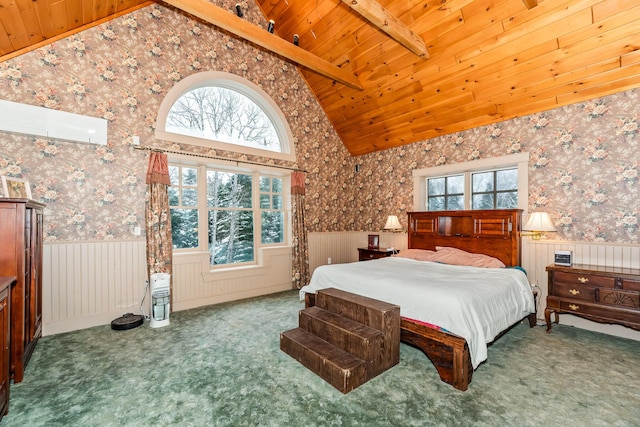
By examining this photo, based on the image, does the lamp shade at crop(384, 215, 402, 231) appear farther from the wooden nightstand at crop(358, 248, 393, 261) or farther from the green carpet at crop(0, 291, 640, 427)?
the green carpet at crop(0, 291, 640, 427)

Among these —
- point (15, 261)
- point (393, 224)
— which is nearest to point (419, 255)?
point (393, 224)

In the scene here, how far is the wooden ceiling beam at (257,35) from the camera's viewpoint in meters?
3.19

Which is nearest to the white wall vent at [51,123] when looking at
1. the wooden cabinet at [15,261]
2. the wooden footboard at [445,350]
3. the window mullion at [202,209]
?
the window mullion at [202,209]

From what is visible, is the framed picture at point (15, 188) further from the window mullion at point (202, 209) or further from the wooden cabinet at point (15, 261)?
the window mullion at point (202, 209)

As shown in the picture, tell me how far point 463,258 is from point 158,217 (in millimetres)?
4193

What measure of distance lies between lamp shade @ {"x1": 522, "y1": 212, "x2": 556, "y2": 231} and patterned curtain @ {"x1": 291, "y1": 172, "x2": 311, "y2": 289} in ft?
11.2

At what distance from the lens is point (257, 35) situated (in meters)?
3.71

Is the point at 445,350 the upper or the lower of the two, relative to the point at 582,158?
lower

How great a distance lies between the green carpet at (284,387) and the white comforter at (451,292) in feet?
1.15

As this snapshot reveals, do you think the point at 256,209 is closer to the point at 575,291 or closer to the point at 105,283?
the point at 105,283

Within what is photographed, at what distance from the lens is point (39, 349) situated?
2.76 m

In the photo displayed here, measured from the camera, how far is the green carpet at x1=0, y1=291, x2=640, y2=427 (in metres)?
1.80

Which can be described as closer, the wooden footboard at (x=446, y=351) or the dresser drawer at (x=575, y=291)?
the wooden footboard at (x=446, y=351)

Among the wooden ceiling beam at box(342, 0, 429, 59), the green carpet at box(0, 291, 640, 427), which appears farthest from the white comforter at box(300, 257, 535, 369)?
the wooden ceiling beam at box(342, 0, 429, 59)
